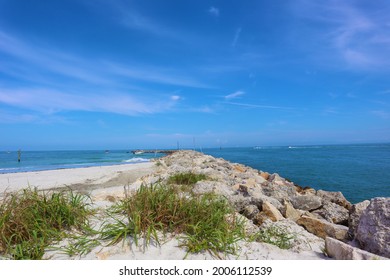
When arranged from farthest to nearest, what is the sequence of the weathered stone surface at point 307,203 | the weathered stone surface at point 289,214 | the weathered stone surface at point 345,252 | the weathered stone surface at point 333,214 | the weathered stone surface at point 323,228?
1. the weathered stone surface at point 307,203
2. the weathered stone surface at point 333,214
3. the weathered stone surface at point 289,214
4. the weathered stone surface at point 323,228
5. the weathered stone surface at point 345,252

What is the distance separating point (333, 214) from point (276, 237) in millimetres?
3574

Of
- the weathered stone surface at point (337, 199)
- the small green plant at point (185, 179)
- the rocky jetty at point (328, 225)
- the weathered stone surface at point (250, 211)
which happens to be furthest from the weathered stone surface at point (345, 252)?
the weathered stone surface at point (337, 199)

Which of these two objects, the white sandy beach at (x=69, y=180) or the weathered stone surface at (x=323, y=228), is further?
the white sandy beach at (x=69, y=180)

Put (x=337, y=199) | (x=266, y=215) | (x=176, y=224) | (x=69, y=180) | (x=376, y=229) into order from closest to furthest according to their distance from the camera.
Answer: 1. (x=376, y=229)
2. (x=176, y=224)
3. (x=266, y=215)
4. (x=337, y=199)
5. (x=69, y=180)

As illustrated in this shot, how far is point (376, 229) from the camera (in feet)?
10.8

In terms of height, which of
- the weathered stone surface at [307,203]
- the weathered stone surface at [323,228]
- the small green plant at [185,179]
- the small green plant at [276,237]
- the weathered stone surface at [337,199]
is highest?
the small green plant at [185,179]

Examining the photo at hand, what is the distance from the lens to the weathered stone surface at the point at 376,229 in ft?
10.3

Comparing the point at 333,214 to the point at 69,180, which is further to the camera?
the point at 69,180

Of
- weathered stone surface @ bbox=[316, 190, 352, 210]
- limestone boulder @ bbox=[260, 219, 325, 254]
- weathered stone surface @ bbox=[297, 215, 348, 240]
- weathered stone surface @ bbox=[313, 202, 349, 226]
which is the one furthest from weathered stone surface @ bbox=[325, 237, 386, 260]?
weathered stone surface @ bbox=[316, 190, 352, 210]

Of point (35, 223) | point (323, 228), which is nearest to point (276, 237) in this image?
point (323, 228)

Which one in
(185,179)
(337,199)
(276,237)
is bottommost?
(337,199)

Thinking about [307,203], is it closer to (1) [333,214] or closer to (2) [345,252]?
(1) [333,214]

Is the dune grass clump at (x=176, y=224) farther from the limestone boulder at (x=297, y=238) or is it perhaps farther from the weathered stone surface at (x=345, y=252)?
the weathered stone surface at (x=345, y=252)

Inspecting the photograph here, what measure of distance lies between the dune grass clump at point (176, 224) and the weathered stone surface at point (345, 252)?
1110 mm
